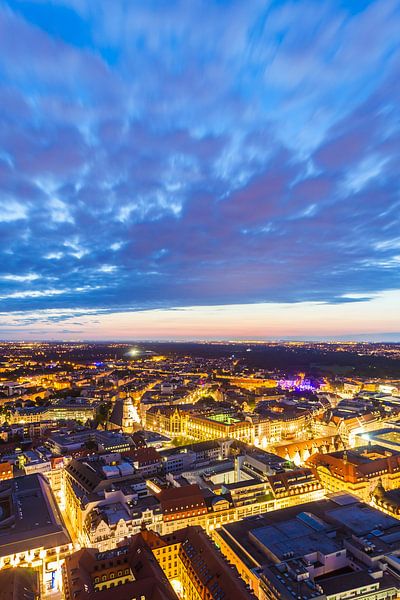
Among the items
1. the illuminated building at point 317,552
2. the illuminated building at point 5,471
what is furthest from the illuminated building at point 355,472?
the illuminated building at point 5,471

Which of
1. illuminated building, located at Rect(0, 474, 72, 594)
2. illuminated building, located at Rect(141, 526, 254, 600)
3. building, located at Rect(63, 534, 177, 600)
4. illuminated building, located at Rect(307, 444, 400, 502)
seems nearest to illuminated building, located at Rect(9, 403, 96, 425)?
illuminated building, located at Rect(0, 474, 72, 594)

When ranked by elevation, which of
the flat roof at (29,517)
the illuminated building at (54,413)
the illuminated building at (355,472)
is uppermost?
the illuminated building at (54,413)

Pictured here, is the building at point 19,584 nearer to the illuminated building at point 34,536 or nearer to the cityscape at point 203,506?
the cityscape at point 203,506

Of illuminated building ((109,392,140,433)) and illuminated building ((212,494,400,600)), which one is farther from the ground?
illuminated building ((109,392,140,433))

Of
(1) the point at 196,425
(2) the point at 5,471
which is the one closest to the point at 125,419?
(1) the point at 196,425

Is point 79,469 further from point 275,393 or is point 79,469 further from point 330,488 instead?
point 275,393

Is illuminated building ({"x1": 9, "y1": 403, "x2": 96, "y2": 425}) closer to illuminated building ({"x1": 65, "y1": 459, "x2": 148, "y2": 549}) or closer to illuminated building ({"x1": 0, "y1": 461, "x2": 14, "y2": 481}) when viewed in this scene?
illuminated building ({"x1": 0, "y1": 461, "x2": 14, "y2": 481})
